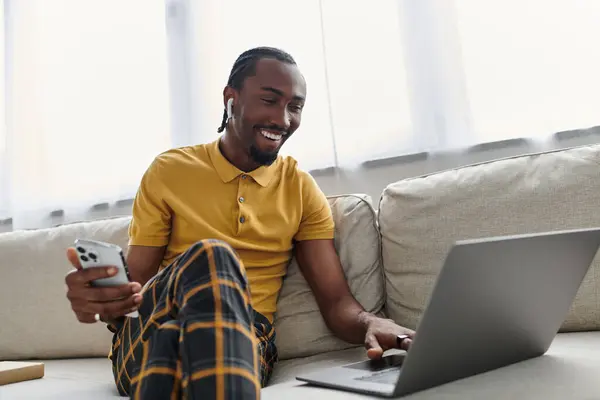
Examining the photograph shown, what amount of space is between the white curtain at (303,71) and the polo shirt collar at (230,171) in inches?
16.9

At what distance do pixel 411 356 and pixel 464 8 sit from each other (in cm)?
123

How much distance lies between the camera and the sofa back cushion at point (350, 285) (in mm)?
1382

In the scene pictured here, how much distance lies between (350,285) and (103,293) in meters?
0.64

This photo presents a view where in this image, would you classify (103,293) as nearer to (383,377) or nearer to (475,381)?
(383,377)

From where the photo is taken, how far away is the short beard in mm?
1398

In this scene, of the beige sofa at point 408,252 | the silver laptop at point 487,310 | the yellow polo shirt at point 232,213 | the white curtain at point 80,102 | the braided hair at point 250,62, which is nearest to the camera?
the silver laptop at point 487,310

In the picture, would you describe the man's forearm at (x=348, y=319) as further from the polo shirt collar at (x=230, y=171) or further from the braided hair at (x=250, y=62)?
the braided hair at (x=250, y=62)

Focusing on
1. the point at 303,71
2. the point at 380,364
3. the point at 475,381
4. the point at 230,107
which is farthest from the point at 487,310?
the point at 303,71

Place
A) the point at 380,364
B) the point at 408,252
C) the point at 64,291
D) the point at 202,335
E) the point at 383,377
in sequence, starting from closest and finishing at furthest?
the point at 202,335, the point at 383,377, the point at 380,364, the point at 408,252, the point at 64,291

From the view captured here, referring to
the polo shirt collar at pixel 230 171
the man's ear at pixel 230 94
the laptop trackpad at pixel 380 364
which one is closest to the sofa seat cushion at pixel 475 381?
the laptop trackpad at pixel 380 364

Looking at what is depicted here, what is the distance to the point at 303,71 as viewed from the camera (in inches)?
74.1

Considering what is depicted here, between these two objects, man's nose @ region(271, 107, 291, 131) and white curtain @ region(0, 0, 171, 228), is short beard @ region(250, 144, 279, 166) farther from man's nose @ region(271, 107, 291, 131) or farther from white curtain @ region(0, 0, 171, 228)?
white curtain @ region(0, 0, 171, 228)

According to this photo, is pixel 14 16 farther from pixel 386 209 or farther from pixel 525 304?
pixel 525 304

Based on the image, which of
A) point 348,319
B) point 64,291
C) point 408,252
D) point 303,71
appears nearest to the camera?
point 348,319
